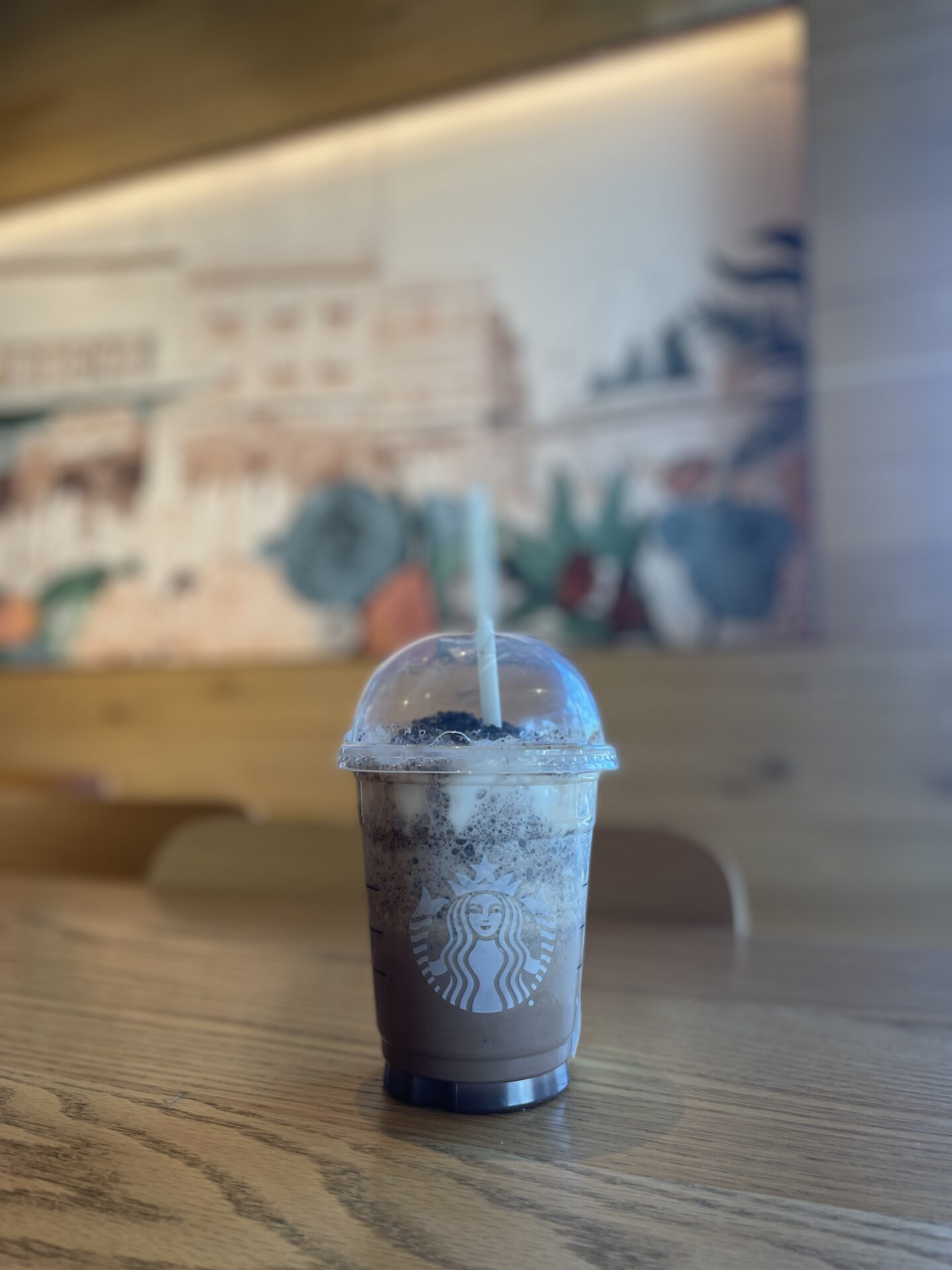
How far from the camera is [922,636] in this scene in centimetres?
A: 176

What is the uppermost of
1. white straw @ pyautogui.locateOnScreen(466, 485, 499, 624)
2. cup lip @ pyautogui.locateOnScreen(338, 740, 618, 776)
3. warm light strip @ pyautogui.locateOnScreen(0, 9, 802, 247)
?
warm light strip @ pyautogui.locateOnScreen(0, 9, 802, 247)

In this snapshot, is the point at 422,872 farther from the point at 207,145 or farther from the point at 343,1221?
the point at 207,145

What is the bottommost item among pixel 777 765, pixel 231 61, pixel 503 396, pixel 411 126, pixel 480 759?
pixel 777 765

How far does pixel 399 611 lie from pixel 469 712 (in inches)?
68.1

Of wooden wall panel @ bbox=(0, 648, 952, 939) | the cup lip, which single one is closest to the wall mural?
wooden wall panel @ bbox=(0, 648, 952, 939)

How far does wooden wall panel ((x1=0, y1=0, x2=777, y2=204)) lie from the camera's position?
2115mm

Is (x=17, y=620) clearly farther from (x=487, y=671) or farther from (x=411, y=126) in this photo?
(x=487, y=671)

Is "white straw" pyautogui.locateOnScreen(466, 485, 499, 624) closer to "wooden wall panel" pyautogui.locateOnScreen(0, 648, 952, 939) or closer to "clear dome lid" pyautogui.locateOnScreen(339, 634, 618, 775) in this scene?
"clear dome lid" pyautogui.locateOnScreen(339, 634, 618, 775)

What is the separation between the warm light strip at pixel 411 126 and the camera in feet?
6.57

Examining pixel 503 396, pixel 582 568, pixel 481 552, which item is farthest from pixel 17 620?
pixel 481 552

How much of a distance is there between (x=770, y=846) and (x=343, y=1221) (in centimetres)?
161

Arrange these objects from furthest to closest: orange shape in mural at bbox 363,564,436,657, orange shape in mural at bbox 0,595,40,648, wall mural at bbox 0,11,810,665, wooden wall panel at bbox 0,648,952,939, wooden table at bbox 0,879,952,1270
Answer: orange shape in mural at bbox 0,595,40,648 < orange shape in mural at bbox 363,564,436,657 < wall mural at bbox 0,11,810,665 < wooden wall panel at bbox 0,648,952,939 < wooden table at bbox 0,879,952,1270

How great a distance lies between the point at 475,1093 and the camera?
47 cm

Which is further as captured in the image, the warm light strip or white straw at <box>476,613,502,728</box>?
the warm light strip
